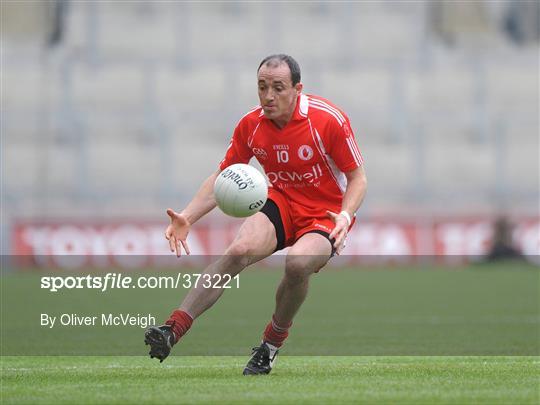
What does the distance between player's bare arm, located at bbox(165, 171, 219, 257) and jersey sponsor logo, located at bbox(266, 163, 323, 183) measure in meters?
0.46

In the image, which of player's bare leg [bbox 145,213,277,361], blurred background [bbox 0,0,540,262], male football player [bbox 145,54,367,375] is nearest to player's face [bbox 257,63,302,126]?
male football player [bbox 145,54,367,375]

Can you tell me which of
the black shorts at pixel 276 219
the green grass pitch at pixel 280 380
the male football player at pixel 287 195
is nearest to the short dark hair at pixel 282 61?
the male football player at pixel 287 195

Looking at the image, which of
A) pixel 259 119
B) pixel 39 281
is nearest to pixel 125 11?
pixel 39 281

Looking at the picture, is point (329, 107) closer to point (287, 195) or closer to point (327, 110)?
point (327, 110)

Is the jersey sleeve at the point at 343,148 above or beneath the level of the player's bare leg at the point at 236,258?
above

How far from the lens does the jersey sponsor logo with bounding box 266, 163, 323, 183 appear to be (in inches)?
340

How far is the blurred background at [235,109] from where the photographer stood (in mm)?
28312

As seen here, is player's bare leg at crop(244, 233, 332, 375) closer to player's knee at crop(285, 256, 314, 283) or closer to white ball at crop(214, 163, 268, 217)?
player's knee at crop(285, 256, 314, 283)

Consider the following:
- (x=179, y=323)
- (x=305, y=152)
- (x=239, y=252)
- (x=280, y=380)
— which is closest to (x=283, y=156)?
(x=305, y=152)

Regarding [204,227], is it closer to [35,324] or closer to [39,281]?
[39,281]

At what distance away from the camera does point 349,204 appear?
828 cm

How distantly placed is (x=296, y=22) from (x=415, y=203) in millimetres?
7927

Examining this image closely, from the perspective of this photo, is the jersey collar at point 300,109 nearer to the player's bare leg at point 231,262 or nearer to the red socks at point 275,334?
the player's bare leg at point 231,262

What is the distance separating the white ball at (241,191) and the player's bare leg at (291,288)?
44 cm
